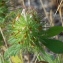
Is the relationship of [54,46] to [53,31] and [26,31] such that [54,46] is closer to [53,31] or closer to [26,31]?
[53,31]

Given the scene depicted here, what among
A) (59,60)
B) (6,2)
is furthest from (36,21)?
(59,60)

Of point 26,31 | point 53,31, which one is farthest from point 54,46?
point 26,31

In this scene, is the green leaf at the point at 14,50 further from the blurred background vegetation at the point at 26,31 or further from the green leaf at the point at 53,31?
the green leaf at the point at 53,31

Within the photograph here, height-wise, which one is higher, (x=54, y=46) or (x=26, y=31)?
(x=26, y=31)

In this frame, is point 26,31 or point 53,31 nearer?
point 26,31

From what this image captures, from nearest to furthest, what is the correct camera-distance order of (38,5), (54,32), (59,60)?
(54,32) < (59,60) < (38,5)

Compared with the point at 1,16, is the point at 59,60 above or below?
below

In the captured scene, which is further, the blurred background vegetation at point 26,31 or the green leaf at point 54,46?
the green leaf at point 54,46

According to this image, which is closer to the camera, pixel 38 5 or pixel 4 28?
pixel 4 28

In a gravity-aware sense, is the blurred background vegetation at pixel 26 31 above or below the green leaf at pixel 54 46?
above

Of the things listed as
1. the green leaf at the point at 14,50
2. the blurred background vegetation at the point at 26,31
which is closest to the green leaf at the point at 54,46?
the blurred background vegetation at the point at 26,31

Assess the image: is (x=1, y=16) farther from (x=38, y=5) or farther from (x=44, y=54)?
(x=38, y=5)
